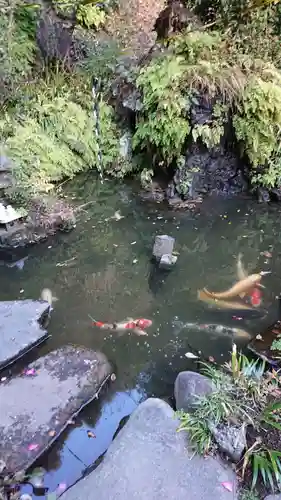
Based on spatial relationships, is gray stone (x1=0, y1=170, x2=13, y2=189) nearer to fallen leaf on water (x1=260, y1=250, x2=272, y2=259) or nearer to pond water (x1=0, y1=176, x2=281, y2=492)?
pond water (x1=0, y1=176, x2=281, y2=492)

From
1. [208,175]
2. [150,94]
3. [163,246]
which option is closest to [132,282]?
[163,246]

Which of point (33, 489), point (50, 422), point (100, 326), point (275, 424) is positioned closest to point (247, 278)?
point (100, 326)

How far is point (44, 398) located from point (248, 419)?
6.17 ft

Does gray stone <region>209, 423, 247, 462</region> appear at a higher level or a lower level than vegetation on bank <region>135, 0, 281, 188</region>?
lower

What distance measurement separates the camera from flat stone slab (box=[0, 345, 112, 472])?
358 centimetres

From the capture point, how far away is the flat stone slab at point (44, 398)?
3.58m

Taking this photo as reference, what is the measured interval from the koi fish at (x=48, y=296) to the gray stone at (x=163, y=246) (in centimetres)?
158

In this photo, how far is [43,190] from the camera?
7223 mm

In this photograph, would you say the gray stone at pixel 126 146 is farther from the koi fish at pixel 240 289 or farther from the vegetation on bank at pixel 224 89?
the koi fish at pixel 240 289

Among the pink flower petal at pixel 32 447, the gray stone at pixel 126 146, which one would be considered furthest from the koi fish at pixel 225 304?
the gray stone at pixel 126 146

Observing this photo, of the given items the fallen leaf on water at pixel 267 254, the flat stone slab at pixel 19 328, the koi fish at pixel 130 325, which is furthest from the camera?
the fallen leaf on water at pixel 267 254

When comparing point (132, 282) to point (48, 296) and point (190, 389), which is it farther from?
point (190, 389)

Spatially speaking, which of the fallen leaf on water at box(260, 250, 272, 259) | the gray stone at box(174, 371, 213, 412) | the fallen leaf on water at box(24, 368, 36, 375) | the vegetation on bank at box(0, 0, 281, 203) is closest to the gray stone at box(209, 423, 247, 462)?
the gray stone at box(174, 371, 213, 412)

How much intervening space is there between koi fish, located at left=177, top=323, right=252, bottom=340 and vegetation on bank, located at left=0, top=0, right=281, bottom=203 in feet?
11.3
